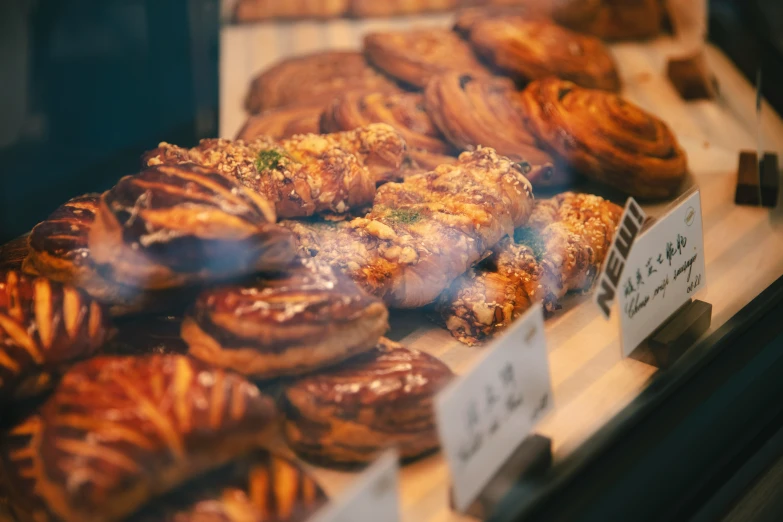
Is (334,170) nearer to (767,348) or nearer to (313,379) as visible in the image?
(313,379)

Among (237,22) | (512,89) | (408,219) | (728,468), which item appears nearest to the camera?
(728,468)

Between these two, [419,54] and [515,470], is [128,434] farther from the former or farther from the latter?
[419,54]

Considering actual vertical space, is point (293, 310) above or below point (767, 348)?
above

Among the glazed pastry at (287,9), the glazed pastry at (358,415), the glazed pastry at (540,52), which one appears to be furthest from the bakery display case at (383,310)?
the glazed pastry at (287,9)

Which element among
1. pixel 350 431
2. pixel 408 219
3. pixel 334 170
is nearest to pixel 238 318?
pixel 350 431

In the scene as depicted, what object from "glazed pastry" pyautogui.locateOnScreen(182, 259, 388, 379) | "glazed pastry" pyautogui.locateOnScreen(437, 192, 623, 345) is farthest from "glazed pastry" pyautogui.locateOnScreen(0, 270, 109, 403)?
"glazed pastry" pyautogui.locateOnScreen(437, 192, 623, 345)

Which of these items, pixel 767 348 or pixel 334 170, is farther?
pixel 334 170
